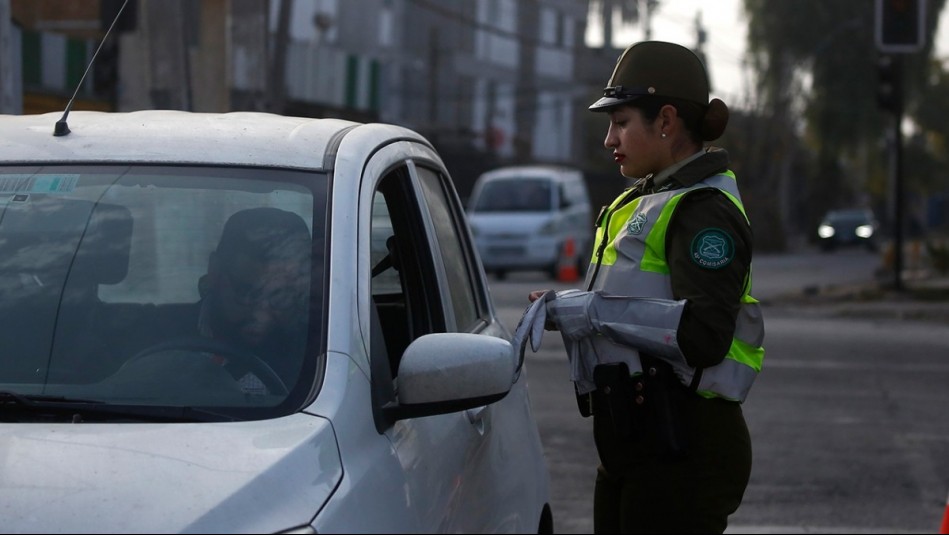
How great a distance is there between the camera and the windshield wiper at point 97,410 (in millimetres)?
2945

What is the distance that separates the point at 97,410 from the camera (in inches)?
118

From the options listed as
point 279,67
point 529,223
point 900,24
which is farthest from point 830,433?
point 529,223

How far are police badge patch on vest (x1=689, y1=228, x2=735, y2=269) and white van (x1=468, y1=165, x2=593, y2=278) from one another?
21990mm

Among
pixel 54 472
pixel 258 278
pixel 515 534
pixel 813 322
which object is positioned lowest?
pixel 813 322

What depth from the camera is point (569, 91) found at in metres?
62.0

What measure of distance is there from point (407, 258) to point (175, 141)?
722mm

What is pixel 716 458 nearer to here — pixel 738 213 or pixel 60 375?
pixel 738 213

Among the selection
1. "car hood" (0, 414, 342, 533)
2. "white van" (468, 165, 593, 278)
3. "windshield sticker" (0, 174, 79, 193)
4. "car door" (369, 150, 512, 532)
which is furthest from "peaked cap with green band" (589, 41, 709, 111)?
"white van" (468, 165, 593, 278)

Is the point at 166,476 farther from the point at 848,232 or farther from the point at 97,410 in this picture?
the point at 848,232

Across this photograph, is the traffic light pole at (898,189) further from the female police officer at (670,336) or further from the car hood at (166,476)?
the car hood at (166,476)

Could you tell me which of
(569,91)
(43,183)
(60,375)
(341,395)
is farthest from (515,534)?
(569,91)

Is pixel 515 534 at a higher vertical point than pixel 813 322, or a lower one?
higher

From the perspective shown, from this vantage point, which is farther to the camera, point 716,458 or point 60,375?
point 716,458

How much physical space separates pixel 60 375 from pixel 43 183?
0.54 metres
